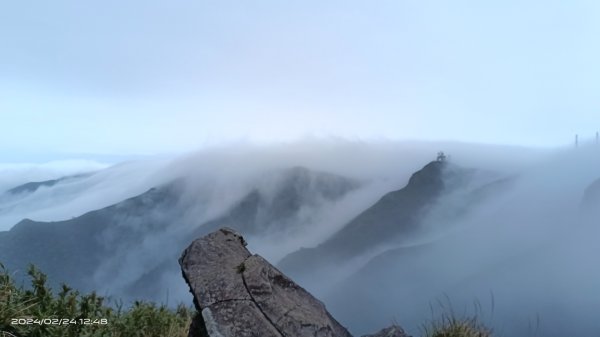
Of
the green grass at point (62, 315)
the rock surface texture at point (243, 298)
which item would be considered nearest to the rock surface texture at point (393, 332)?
the rock surface texture at point (243, 298)

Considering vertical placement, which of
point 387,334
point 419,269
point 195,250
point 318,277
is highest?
point 195,250

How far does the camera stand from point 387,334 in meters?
7.20

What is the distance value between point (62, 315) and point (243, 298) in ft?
7.24

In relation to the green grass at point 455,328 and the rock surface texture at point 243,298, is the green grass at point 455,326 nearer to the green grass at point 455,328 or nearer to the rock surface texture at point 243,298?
the green grass at point 455,328

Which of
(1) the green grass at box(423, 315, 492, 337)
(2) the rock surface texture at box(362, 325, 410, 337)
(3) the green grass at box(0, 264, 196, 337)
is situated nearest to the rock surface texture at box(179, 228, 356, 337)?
(2) the rock surface texture at box(362, 325, 410, 337)

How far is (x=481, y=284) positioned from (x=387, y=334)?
240 ft

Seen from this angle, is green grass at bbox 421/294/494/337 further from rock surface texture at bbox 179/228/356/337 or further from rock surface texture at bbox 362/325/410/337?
rock surface texture at bbox 179/228/356/337

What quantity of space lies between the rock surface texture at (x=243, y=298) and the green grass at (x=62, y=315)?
1.13 meters

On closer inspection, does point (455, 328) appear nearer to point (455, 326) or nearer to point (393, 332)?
point (455, 326)

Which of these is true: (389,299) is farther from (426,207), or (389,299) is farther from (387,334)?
(387,334)

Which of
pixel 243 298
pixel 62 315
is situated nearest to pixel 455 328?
pixel 243 298

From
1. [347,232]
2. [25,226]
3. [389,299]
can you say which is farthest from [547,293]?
[25,226]

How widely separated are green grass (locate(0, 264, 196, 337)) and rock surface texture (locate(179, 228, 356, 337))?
113 cm

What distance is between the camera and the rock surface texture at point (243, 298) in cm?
621
